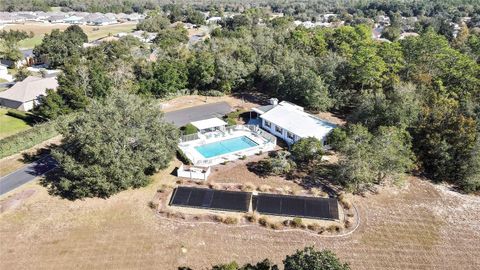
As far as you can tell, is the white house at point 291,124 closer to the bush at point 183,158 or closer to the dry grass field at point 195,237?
the dry grass field at point 195,237

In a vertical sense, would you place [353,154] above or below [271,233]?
above

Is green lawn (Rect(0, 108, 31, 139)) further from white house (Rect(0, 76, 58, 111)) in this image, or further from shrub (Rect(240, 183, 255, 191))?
shrub (Rect(240, 183, 255, 191))

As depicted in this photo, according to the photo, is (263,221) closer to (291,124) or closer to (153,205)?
(153,205)

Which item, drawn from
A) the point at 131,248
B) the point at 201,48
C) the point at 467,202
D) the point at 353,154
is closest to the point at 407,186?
the point at 467,202

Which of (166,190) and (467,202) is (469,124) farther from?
(166,190)

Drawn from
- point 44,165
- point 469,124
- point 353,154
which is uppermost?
point 469,124

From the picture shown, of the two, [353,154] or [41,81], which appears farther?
[41,81]

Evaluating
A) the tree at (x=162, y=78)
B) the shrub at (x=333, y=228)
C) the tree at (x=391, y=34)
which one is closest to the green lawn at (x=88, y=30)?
the tree at (x=162, y=78)
